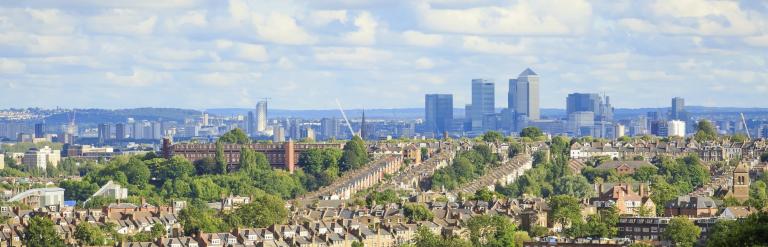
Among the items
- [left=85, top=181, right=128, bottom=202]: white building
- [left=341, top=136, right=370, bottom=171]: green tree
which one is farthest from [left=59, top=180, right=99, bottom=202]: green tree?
[left=341, top=136, right=370, bottom=171]: green tree

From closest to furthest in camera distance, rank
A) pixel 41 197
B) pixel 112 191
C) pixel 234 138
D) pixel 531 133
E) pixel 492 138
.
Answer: pixel 41 197 < pixel 112 191 < pixel 234 138 < pixel 492 138 < pixel 531 133

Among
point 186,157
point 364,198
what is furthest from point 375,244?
point 186,157

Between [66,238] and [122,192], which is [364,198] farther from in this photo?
[66,238]

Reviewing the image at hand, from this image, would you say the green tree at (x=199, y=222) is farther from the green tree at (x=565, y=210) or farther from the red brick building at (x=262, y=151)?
the red brick building at (x=262, y=151)

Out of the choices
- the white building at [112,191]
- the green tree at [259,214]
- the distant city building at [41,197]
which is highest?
the green tree at [259,214]

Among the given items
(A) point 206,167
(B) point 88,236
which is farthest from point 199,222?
(A) point 206,167

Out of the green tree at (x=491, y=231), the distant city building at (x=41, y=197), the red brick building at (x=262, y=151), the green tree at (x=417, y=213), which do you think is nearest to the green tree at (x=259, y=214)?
the green tree at (x=417, y=213)

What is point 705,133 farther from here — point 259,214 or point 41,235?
point 41,235

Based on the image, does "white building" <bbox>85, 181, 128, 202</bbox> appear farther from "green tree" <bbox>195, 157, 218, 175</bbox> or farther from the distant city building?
"green tree" <bbox>195, 157, 218, 175</bbox>
